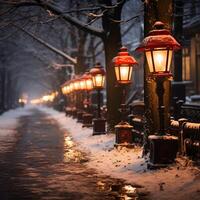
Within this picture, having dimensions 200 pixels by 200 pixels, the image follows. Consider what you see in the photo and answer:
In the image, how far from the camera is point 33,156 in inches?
668

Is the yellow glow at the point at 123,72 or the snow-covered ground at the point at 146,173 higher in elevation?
the yellow glow at the point at 123,72

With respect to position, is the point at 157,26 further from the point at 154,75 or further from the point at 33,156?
the point at 33,156

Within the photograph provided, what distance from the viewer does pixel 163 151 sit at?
12578mm

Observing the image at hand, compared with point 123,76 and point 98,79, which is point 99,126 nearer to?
point 98,79

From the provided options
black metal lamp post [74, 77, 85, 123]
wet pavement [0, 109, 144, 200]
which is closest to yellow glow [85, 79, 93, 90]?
black metal lamp post [74, 77, 85, 123]

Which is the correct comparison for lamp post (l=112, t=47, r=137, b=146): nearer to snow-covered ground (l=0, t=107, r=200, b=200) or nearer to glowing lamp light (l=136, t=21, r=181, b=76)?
snow-covered ground (l=0, t=107, r=200, b=200)

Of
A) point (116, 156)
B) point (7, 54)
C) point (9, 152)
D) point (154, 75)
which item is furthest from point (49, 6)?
point (7, 54)

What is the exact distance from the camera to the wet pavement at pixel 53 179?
10062mm

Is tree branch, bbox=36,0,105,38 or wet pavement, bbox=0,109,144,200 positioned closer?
wet pavement, bbox=0,109,144,200

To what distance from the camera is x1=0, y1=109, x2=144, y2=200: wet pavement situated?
396 inches

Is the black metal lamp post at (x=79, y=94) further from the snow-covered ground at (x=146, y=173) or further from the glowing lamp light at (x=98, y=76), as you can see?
the snow-covered ground at (x=146, y=173)

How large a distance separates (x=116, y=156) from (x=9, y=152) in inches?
164

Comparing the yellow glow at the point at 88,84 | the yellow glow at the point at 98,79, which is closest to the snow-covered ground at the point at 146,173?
the yellow glow at the point at 98,79

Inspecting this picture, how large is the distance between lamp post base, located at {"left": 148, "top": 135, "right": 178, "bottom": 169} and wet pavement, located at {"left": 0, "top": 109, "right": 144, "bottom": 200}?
1.24m
